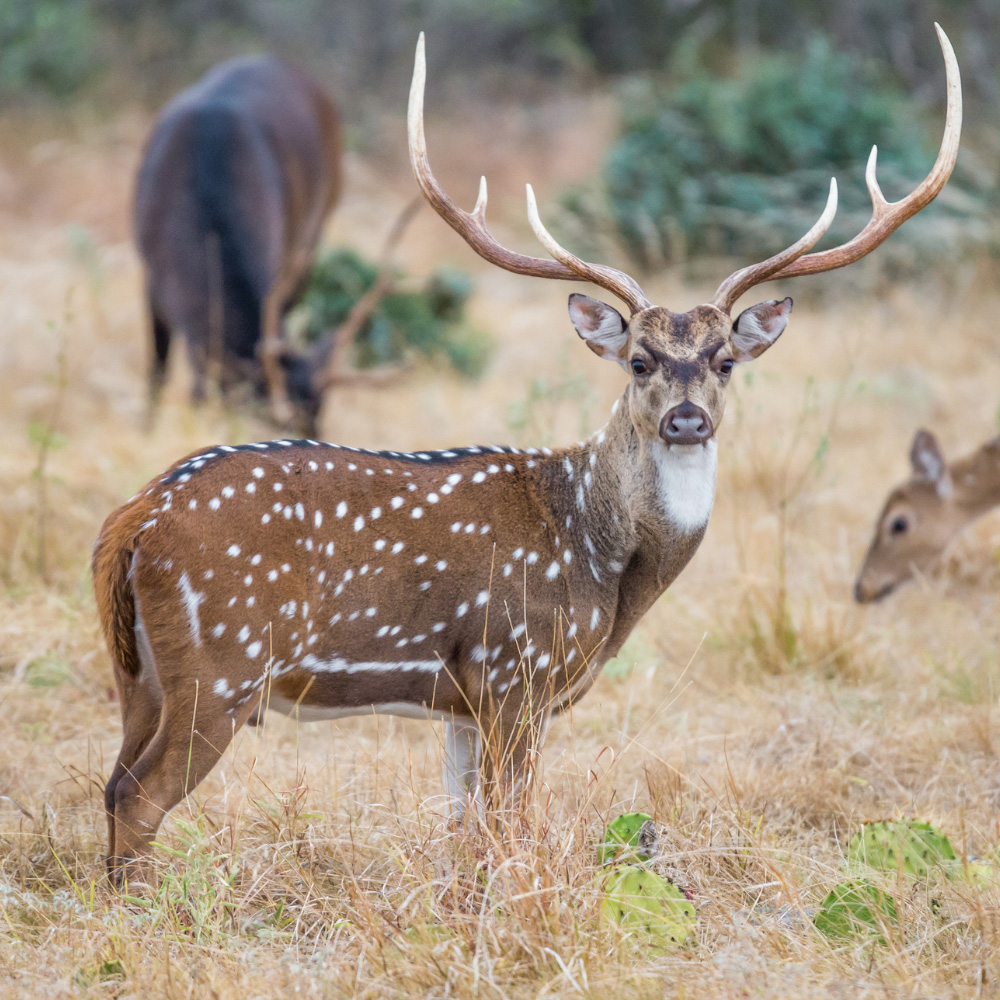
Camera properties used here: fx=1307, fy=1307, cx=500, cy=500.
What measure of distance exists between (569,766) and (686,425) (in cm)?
138

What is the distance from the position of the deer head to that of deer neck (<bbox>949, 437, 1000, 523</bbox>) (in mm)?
2651

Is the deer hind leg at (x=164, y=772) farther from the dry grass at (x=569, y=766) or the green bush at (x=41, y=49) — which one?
the green bush at (x=41, y=49)

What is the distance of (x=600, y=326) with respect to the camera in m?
3.71

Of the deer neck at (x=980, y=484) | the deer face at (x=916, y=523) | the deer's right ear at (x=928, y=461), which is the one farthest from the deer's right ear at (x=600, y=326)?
the deer neck at (x=980, y=484)

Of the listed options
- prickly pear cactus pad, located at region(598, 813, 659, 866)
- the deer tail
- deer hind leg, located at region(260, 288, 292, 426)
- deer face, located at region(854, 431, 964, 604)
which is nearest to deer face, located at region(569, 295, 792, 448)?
prickly pear cactus pad, located at region(598, 813, 659, 866)

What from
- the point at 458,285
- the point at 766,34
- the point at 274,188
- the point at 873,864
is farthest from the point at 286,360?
the point at 766,34

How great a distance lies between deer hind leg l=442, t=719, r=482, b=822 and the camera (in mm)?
3578

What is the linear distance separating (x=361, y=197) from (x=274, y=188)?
650 cm

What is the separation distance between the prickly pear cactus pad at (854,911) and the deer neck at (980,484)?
3440mm

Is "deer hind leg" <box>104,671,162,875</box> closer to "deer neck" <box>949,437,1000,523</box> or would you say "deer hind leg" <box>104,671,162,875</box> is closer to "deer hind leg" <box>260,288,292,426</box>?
"deer hind leg" <box>260,288,292,426</box>

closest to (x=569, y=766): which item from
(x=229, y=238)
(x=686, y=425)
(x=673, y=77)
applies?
(x=686, y=425)

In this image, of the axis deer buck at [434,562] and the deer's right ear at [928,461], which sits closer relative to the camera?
the axis deer buck at [434,562]

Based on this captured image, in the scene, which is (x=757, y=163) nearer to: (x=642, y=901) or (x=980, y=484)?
(x=980, y=484)

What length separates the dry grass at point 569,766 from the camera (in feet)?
9.23
